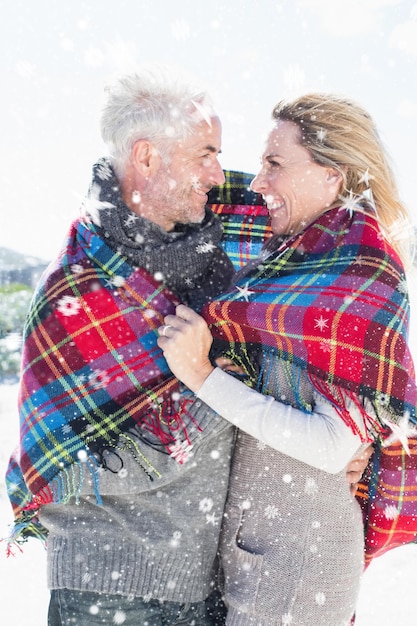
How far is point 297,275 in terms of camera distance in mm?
2068

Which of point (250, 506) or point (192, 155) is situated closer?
point (250, 506)

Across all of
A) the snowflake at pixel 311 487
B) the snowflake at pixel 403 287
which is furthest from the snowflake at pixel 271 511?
the snowflake at pixel 403 287

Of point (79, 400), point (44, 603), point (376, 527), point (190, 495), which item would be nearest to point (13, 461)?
point (79, 400)

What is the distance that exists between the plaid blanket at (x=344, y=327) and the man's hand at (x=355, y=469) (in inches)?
3.1

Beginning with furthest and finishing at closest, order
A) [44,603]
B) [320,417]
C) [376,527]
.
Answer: [44,603]
[376,527]
[320,417]

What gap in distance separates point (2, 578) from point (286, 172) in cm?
340

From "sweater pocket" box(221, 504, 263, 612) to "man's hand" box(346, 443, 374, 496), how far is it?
371 millimetres

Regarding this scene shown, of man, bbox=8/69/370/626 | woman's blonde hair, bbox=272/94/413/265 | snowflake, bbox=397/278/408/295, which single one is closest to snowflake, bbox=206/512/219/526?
man, bbox=8/69/370/626

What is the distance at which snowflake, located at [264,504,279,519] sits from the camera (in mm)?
1933

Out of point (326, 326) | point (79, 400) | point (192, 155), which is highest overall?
point (192, 155)

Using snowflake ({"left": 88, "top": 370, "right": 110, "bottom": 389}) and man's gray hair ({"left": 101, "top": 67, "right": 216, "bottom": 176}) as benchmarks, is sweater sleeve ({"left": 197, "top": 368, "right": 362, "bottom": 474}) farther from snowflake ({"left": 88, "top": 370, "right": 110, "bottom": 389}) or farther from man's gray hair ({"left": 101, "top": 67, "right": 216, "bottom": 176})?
man's gray hair ({"left": 101, "top": 67, "right": 216, "bottom": 176})

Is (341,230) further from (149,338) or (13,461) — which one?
(13,461)

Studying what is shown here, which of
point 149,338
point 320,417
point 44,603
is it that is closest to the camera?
point 320,417

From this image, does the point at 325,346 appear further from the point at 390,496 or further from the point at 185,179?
the point at 185,179
